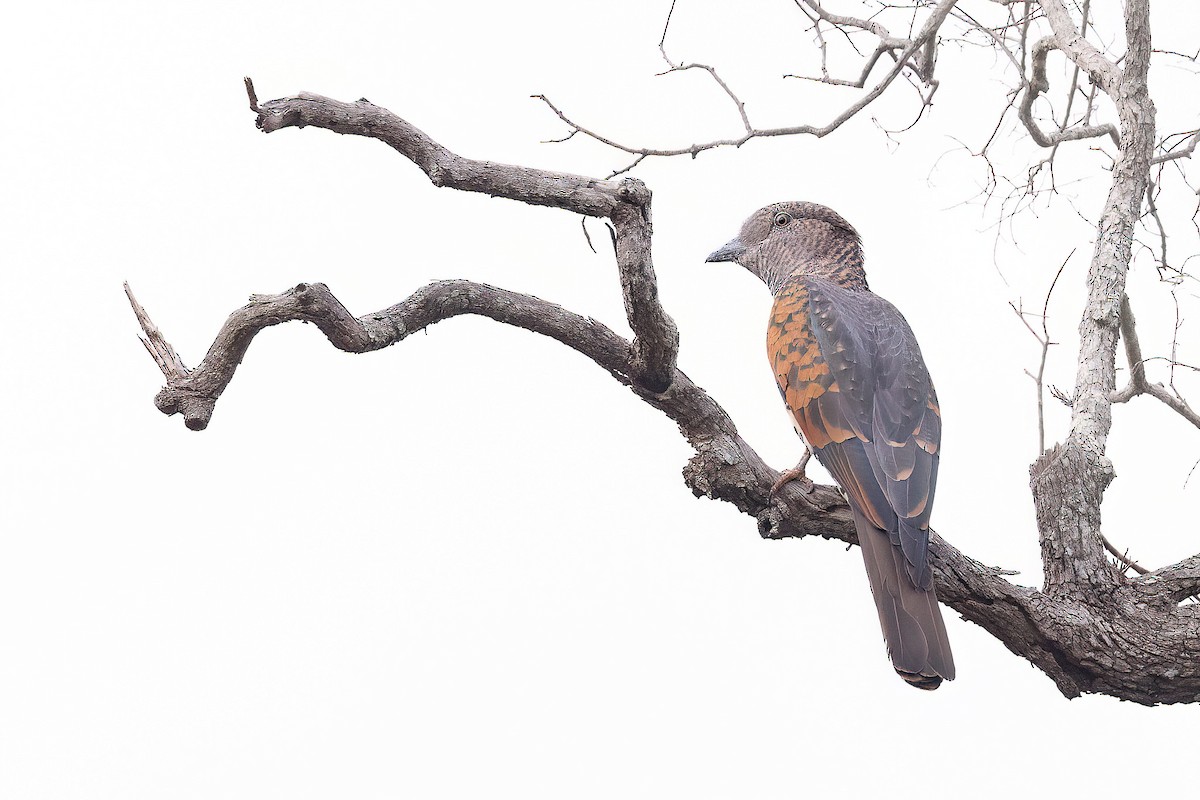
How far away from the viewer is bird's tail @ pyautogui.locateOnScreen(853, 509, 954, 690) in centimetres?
311

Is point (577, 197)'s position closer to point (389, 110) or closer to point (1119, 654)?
point (389, 110)

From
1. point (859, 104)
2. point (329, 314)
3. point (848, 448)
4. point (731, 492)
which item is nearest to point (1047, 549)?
point (848, 448)

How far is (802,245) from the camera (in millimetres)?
4234

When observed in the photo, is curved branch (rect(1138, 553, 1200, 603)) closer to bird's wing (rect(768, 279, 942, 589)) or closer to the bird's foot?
bird's wing (rect(768, 279, 942, 589))

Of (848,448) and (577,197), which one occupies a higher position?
(577,197)

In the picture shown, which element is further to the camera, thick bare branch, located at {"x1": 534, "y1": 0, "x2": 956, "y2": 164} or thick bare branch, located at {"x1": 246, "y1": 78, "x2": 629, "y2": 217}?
thick bare branch, located at {"x1": 534, "y1": 0, "x2": 956, "y2": 164}

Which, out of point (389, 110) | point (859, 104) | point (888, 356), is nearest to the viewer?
point (389, 110)

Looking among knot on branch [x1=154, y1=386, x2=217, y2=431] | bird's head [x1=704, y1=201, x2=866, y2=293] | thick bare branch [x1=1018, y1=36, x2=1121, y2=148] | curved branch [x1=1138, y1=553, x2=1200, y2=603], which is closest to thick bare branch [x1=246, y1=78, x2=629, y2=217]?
knot on branch [x1=154, y1=386, x2=217, y2=431]

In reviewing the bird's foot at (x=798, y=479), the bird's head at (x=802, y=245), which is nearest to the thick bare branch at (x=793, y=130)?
the bird's head at (x=802, y=245)

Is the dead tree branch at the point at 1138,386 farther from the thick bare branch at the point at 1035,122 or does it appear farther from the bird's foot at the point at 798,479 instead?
the bird's foot at the point at 798,479

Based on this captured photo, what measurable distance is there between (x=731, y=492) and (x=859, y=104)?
1.53 metres

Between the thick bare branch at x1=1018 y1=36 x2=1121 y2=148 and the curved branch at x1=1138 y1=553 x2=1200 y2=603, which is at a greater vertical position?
the thick bare branch at x1=1018 y1=36 x2=1121 y2=148

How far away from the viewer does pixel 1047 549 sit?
3506 millimetres

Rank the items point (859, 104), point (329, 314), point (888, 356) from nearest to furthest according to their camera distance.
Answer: point (329, 314), point (888, 356), point (859, 104)
